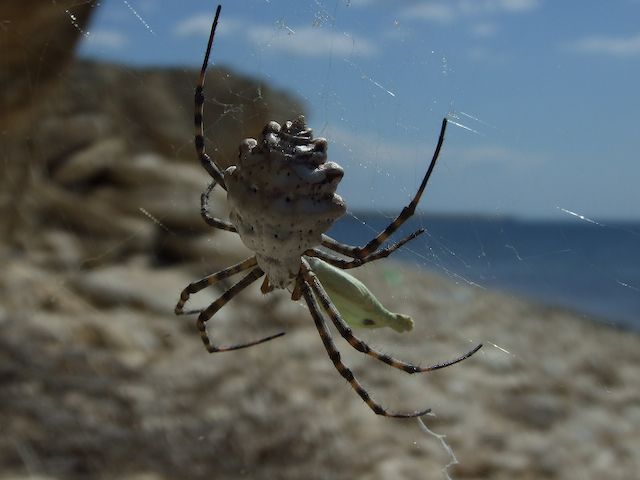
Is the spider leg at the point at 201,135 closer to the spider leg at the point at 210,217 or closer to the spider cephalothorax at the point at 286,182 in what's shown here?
the spider leg at the point at 210,217

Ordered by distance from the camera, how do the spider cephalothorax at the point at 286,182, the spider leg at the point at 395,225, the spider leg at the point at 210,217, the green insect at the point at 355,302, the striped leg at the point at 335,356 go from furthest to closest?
1. the striped leg at the point at 335,356
2. the spider leg at the point at 210,217
3. the green insect at the point at 355,302
4. the spider leg at the point at 395,225
5. the spider cephalothorax at the point at 286,182

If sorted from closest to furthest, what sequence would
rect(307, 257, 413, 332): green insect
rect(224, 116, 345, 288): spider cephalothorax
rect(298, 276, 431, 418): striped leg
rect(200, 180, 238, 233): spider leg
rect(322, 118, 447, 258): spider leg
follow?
1. rect(224, 116, 345, 288): spider cephalothorax
2. rect(322, 118, 447, 258): spider leg
3. rect(307, 257, 413, 332): green insect
4. rect(200, 180, 238, 233): spider leg
5. rect(298, 276, 431, 418): striped leg

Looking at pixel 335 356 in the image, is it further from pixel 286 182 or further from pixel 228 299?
pixel 286 182

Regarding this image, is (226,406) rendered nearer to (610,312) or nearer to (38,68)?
(38,68)

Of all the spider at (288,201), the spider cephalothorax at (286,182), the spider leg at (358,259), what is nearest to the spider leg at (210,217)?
the spider at (288,201)

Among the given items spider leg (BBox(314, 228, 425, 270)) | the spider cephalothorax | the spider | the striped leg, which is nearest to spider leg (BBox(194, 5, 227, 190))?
the spider

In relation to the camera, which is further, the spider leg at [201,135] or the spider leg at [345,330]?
the spider leg at [345,330]

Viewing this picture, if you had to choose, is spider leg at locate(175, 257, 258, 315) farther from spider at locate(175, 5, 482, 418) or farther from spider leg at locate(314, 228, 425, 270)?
spider leg at locate(314, 228, 425, 270)
